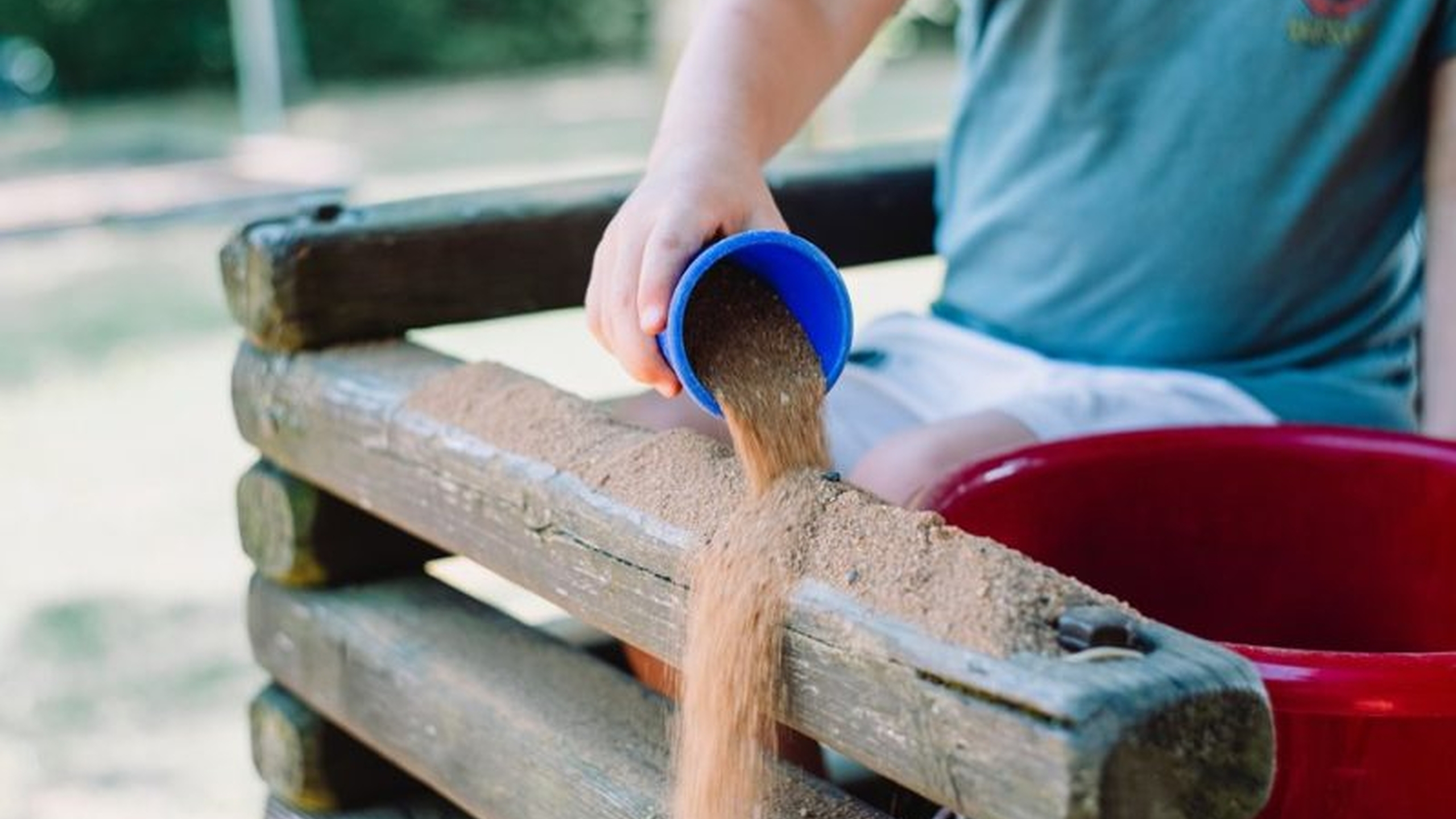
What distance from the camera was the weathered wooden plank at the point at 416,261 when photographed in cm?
193

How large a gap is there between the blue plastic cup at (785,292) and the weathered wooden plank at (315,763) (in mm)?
933

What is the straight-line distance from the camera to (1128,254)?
1974mm

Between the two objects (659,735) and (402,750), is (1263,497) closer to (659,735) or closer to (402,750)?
(659,735)

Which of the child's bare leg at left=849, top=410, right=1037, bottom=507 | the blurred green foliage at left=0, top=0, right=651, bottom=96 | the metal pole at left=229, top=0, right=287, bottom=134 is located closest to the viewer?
the child's bare leg at left=849, top=410, right=1037, bottom=507

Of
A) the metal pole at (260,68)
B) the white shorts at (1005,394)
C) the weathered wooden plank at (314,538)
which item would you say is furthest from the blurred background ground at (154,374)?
the white shorts at (1005,394)

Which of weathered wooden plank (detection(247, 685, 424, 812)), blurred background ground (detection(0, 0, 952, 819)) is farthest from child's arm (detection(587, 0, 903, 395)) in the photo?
blurred background ground (detection(0, 0, 952, 819))

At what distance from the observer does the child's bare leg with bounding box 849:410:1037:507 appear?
166cm

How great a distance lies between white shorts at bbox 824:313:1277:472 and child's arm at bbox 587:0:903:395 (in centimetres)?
35

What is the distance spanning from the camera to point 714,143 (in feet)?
4.79

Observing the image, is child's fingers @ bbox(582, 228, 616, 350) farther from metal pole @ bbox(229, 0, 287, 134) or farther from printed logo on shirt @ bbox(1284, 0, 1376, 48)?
metal pole @ bbox(229, 0, 287, 134)

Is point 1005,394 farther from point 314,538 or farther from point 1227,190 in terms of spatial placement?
point 314,538

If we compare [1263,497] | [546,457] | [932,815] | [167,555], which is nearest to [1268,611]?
[1263,497]

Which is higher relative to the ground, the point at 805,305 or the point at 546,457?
the point at 805,305

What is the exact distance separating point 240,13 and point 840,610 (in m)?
14.1
